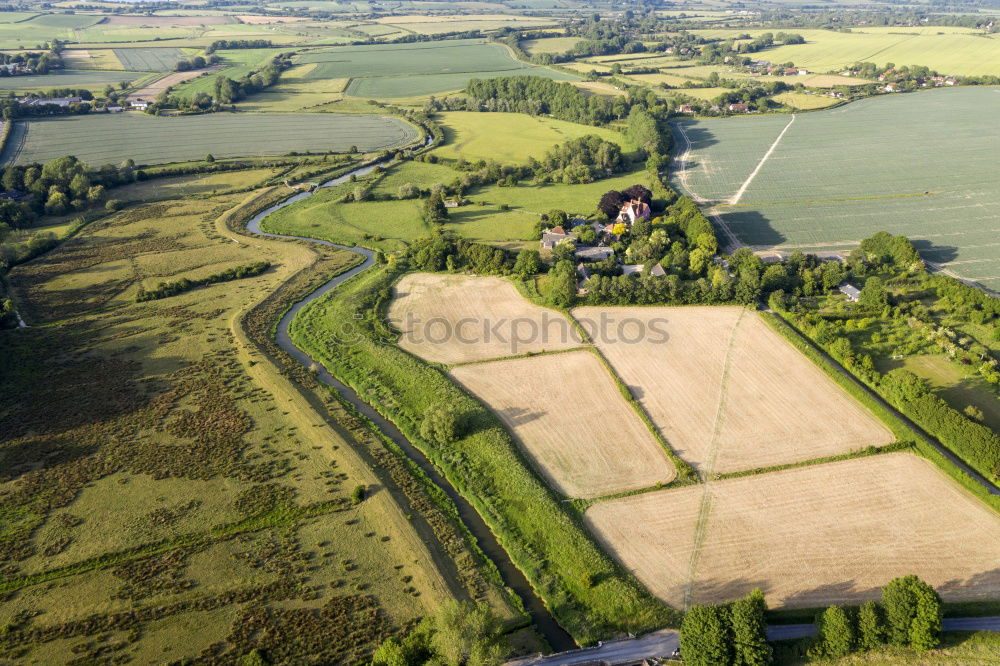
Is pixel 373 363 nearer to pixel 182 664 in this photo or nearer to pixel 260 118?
pixel 182 664

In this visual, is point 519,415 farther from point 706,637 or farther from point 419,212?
point 419,212

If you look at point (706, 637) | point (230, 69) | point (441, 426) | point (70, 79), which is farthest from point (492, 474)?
point (230, 69)

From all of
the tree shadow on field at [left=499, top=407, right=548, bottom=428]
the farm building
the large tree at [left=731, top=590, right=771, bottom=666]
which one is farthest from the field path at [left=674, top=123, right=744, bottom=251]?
the farm building

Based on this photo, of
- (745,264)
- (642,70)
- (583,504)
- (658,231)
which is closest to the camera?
(583,504)

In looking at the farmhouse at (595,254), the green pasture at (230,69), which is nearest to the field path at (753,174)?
the farmhouse at (595,254)

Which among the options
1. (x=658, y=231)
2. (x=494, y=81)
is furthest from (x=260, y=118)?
(x=658, y=231)

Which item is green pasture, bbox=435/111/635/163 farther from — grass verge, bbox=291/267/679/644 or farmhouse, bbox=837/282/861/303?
farmhouse, bbox=837/282/861/303
